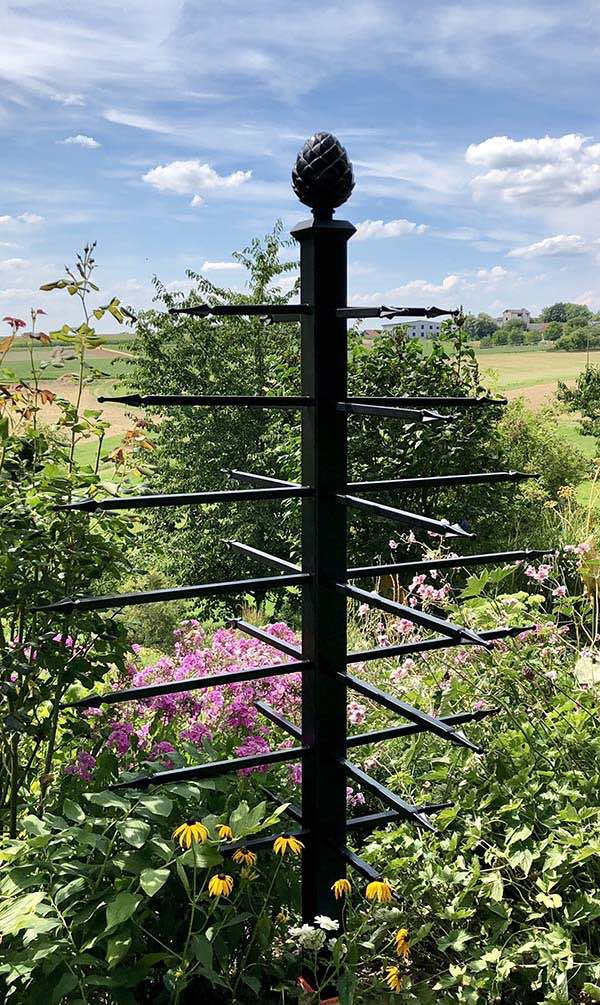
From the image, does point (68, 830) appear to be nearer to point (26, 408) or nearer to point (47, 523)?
point (47, 523)

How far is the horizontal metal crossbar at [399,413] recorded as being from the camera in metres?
1.69

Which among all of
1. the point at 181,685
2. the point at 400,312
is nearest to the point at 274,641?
the point at 181,685

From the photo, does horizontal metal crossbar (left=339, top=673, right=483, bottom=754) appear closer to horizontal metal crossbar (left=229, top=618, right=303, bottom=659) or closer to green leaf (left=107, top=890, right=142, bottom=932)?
horizontal metal crossbar (left=229, top=618, right=303, bottom=659)

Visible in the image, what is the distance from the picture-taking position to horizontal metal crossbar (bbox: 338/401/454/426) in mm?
1693

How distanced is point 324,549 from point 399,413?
0.39 meters

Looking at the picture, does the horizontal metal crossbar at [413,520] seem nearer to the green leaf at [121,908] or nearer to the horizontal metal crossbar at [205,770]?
the horizontal metal crossbar at [205,770]

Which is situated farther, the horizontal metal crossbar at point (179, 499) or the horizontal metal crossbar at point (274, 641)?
the horizontal metal crossbar at point (274, 641)

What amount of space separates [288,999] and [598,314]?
15.0 metres

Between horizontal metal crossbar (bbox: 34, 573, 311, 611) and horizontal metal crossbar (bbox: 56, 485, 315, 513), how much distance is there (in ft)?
0.59

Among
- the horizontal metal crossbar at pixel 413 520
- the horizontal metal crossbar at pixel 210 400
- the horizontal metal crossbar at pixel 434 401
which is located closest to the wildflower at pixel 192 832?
the horizontal metal crossbar at pixel 413 520

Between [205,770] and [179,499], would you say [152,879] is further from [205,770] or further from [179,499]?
[179,499]

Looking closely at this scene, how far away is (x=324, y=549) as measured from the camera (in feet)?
6.56

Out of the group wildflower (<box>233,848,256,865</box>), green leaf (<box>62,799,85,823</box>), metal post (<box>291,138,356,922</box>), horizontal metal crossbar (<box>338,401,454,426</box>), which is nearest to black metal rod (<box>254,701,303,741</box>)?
metal post (<box>291,138,356,922</box>)

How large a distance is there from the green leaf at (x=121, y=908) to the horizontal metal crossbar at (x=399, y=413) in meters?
1.06
